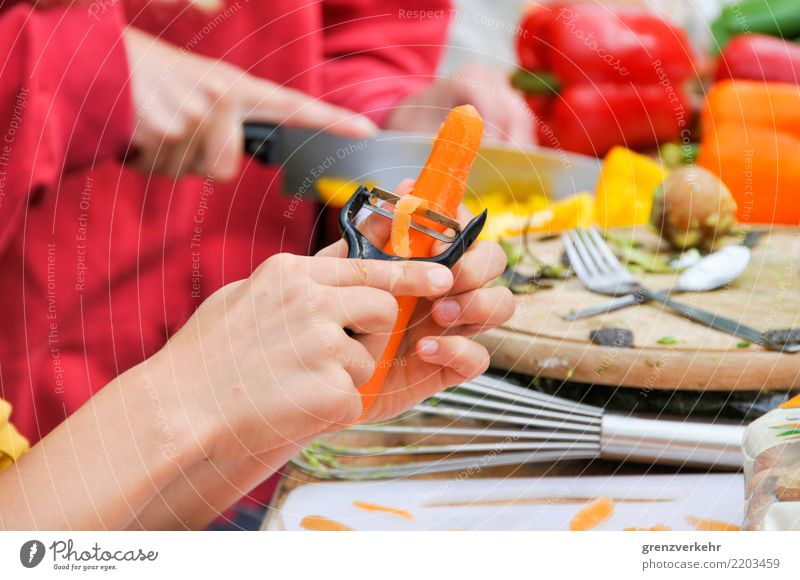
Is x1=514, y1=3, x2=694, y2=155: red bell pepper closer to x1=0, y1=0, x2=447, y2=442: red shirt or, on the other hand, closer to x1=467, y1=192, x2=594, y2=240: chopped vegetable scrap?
x1=467, y1=192, x2=594, y2=240: chopped vegetable scrap

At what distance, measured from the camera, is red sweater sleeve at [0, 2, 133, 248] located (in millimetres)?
358

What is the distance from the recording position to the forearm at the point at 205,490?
0.32 meters

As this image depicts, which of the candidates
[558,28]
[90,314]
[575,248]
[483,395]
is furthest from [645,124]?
[90,314]

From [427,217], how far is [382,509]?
0.13 meters

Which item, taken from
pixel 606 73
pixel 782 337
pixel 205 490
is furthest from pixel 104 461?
pixel 606 73

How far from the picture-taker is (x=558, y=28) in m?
0.58

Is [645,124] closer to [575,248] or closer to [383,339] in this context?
[575,248]

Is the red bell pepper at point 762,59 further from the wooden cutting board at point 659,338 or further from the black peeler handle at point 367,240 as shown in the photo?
the black peeler handle at point 367,240

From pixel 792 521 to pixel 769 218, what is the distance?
0.22 metres

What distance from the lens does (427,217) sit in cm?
28

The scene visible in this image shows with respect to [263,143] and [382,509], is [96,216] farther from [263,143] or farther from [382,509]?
[382,509]

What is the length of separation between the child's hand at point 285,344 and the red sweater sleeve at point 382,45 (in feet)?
0.84

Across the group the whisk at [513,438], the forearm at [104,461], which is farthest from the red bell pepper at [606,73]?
the forearm at [104,461]

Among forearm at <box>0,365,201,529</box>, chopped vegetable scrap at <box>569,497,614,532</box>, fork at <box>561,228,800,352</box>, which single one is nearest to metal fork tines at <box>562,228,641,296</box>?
fork at <box>561,228,800,352</box>
